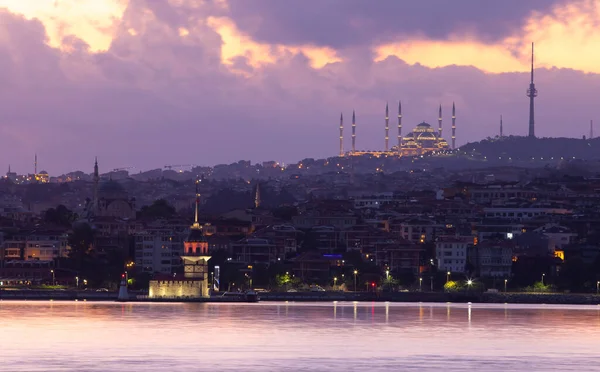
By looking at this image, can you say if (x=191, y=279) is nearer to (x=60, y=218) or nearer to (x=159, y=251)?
(x=159, y=251)

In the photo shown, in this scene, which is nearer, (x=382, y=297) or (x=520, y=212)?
(x=382, y=297)

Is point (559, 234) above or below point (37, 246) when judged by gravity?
above

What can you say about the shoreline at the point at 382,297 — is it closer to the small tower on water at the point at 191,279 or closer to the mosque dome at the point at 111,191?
the small tower on water at the point at 191,279

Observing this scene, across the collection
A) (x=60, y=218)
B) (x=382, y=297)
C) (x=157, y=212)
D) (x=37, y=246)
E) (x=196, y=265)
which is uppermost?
(x=157, y=212)

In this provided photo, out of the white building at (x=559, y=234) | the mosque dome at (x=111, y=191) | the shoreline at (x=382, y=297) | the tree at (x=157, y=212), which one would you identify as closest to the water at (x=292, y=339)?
the shoreline at (x=382, y=297)

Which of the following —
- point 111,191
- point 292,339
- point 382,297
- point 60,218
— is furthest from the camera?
point 111,191

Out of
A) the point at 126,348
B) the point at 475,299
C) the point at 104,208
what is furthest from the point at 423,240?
the point at 126,348

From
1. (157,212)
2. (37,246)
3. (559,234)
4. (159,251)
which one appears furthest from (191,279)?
(157,212)
